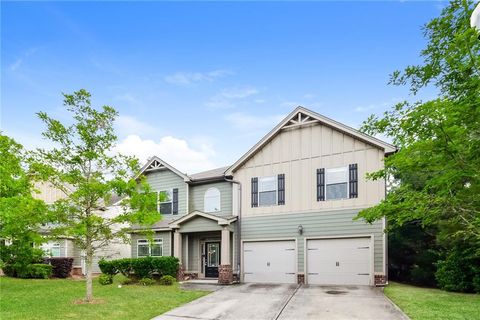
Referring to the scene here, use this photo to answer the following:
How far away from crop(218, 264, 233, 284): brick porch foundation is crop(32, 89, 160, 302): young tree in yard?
535cm

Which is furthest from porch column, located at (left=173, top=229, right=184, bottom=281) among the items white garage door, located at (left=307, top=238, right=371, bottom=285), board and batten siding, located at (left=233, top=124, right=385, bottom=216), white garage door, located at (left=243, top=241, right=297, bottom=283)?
white garage door, located at (left=307, top=238, right=371, bottom=285)

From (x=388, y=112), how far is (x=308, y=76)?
23.5ft

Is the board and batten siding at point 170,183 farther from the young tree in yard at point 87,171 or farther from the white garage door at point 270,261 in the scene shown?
the young tree in yard at point 87,171

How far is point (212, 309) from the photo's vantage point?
11156 millimetres

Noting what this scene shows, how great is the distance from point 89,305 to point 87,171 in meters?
4.36

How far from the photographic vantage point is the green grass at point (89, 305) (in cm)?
1032

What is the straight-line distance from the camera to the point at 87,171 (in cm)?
1272

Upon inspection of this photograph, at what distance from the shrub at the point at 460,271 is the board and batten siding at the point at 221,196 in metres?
9.71

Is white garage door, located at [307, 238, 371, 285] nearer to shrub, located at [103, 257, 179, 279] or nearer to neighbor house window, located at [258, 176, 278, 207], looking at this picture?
neighbor house window, located at [258, 176, 278, 207]

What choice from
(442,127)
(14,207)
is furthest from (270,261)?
(442,127)

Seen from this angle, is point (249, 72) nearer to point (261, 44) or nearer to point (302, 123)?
point (261, 44)

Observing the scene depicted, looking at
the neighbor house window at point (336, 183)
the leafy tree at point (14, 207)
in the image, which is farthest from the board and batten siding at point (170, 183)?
the neighbor house window at point (336, 183)

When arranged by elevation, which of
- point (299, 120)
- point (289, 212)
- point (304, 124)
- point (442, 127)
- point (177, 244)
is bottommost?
point (177, 244)

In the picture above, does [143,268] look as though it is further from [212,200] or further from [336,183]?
[336,183]
